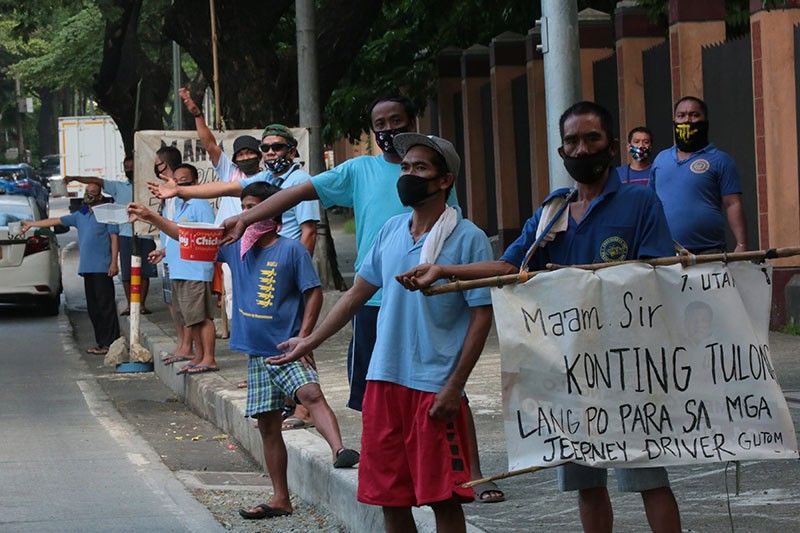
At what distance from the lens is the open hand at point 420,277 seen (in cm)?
498

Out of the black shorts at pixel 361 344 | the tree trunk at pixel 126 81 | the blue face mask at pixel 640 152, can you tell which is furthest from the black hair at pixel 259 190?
the tree trunk at pixel 126 81

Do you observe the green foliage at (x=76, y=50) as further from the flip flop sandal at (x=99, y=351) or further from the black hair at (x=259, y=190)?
the black hair at (x=259, y=190)

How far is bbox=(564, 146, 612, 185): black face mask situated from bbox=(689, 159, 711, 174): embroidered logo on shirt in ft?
11.4

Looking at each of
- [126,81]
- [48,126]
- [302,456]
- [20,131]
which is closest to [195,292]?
[302,456]

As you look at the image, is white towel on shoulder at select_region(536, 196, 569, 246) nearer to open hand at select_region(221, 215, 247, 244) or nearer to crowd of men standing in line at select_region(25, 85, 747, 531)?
crowd of men standing in line at select_region(25, 85, 747, 531)

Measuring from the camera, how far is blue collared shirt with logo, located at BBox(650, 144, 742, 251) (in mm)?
8422

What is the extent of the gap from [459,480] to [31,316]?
16.3 metres

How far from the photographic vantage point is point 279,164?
9.09 metres

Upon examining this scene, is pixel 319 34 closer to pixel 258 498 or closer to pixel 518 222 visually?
pixel 518 222

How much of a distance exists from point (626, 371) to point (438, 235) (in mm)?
843

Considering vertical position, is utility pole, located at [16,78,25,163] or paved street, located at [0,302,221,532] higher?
utility pole, located at [16,78,25,163]

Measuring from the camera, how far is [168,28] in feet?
60.4

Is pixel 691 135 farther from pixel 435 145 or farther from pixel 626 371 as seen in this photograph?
pixel 626 371

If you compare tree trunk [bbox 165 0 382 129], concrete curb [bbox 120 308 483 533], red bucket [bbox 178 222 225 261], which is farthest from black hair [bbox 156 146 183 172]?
red bucket [bbox 178 222 225 261]
